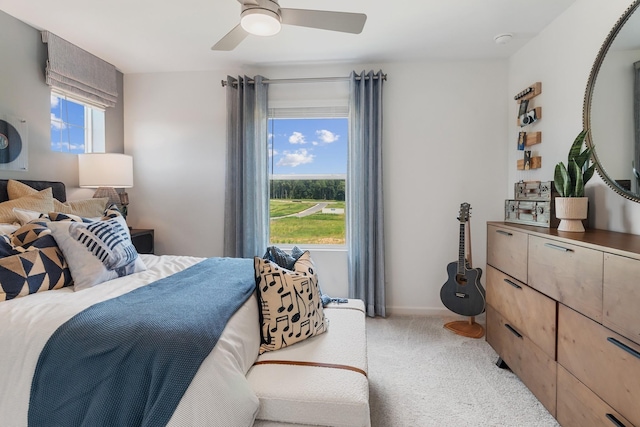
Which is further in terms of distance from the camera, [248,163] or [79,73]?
[248,163]

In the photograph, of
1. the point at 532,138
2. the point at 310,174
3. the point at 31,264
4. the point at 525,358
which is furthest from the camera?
the point at 310,174

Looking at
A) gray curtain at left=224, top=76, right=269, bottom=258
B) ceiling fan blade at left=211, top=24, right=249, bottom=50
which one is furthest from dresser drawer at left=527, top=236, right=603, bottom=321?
gray curtain at left=224, top=76, right=269, bottom=258

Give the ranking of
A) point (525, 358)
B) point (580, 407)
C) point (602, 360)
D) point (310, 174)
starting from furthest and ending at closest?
point (310, 174) < point (525, 358) < point (580, 407) < point (602, 360)

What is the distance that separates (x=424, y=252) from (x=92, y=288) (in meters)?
2.72

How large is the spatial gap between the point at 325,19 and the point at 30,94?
8.17 feet

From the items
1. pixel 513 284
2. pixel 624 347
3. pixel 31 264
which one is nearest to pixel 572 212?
pixel 513 284

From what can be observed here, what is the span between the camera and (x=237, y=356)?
1265mm

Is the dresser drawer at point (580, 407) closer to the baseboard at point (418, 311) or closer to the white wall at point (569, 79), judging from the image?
the white wall at point (569, 79)

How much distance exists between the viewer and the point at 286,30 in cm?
254

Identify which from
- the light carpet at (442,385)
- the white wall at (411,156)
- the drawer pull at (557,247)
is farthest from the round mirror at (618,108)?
the light carpet at (442,385)

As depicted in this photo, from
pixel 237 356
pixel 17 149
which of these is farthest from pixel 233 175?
pixel 237 356

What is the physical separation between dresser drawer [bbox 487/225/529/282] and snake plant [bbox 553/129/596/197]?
344mm

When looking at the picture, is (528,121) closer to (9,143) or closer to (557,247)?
(557,247)

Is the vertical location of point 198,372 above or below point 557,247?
below
